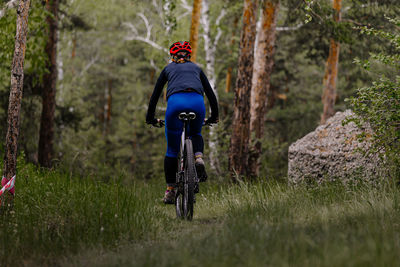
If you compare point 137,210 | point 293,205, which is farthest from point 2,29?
point 293,205

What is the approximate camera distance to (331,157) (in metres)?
7.54

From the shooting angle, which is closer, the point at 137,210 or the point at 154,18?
the point at 137,210

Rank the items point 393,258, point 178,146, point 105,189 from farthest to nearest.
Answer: point 178,146
point 105,189
point 393,258

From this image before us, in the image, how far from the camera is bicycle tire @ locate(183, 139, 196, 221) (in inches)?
211

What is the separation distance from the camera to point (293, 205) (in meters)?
5.44

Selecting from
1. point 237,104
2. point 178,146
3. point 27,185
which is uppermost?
point 237,104

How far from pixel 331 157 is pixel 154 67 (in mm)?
24592

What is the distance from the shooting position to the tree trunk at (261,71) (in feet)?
37.7

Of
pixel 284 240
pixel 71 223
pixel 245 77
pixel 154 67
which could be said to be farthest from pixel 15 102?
pixel 154 67

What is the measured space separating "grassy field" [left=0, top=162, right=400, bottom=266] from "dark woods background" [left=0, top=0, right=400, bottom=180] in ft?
4.00

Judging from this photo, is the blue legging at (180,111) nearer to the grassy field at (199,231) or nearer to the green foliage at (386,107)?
the grassy field at (199,231)

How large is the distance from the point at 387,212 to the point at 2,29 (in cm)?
735

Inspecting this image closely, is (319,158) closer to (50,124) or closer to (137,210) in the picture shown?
(137,210)

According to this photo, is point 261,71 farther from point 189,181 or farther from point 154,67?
point 154,67
